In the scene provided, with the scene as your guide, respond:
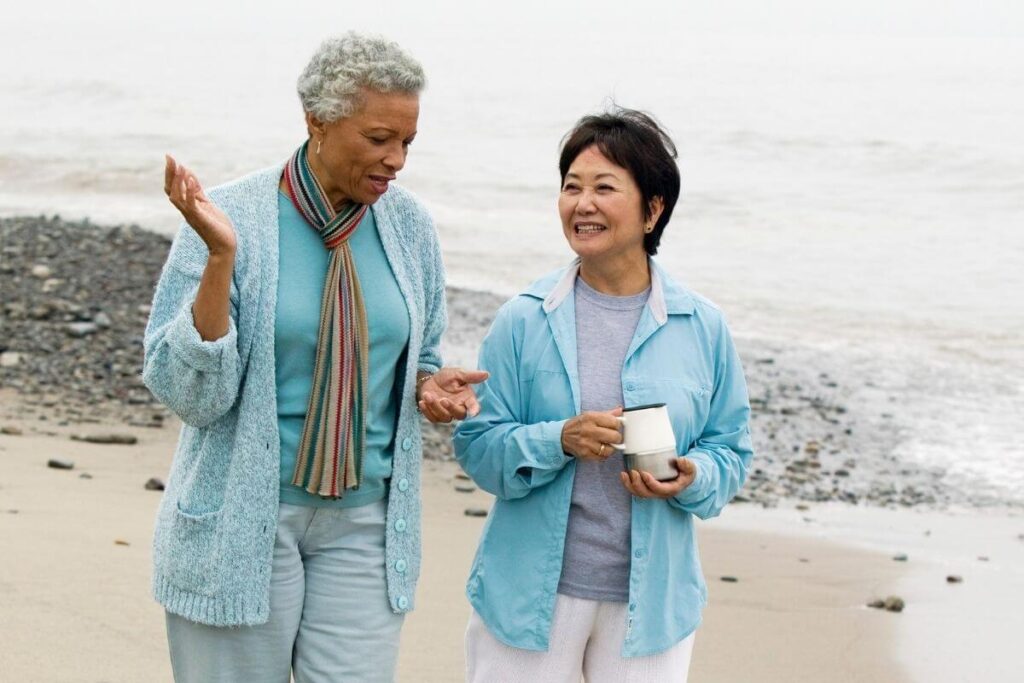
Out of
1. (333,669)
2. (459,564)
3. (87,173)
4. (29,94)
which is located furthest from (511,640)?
(29,94)

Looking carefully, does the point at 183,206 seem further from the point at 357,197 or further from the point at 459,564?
the point at 459,564

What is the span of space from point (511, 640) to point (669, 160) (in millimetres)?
1167

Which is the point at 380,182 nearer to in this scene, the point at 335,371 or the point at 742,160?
the point at 335,371

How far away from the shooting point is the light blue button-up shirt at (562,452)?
132 inches

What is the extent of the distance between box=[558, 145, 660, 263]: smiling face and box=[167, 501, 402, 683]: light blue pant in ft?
2.51

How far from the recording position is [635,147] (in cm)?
346

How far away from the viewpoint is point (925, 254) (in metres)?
18.2

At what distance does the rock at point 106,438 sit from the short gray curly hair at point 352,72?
17.4 ft

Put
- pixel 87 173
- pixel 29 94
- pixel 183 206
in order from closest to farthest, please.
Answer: pixel 183 206 < pixel 87 173 < pixel 29 94

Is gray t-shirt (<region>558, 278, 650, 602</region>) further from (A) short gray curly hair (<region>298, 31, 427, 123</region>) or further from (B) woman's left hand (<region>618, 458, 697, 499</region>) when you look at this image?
(A) short gray curly hair (<region>298, 31, 427, 123</region>)

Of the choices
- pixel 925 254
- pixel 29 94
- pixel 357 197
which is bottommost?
pixel 29 94

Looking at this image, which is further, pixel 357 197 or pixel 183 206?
pixel 357 197

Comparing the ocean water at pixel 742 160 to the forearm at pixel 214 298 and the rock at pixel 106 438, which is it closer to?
the forearm at pixel 214 298

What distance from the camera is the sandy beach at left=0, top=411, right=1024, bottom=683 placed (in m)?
5.24
